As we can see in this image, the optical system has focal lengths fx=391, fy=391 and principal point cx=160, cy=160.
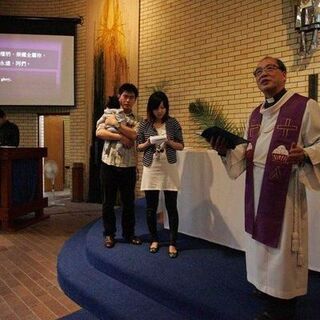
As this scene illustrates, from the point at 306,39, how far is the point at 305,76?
46 centimetres

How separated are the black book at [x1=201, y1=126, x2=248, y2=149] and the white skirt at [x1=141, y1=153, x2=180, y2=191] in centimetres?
121

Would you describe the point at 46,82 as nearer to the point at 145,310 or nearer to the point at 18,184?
the point at 18,184

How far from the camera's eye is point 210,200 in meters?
3.82

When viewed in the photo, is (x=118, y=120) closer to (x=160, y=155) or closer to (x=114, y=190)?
(x=160, y=155)

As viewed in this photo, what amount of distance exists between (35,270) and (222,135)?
271cm

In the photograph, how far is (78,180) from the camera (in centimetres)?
823

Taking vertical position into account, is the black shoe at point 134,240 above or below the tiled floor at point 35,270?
above

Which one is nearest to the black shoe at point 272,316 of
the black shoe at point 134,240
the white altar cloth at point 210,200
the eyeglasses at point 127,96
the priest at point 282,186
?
the priest at point 282,186

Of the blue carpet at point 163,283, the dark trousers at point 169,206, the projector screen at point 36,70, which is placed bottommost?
the blue carpet at point 163,283

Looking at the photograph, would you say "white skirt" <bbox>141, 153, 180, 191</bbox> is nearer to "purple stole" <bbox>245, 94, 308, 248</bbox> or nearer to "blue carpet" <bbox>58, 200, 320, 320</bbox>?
"blue carpet" <bbox>58, 200, 320, 320</bbox>

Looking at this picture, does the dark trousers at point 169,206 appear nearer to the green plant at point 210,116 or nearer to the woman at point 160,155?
the woman at point 160,155

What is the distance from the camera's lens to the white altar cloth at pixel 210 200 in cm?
355

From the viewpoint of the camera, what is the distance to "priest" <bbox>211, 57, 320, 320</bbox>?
206 cm

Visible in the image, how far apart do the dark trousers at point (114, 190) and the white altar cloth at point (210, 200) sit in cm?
64
